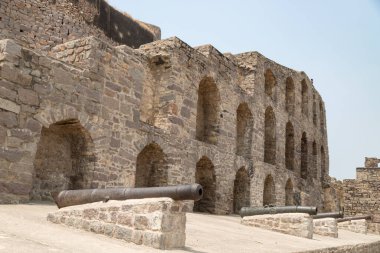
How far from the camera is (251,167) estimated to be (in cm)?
1590

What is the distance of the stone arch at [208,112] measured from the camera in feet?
47.5

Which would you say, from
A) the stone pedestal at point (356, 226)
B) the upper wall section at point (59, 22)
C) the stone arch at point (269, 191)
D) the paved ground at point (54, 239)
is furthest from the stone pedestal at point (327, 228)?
the upper wall section at point (59, 22)

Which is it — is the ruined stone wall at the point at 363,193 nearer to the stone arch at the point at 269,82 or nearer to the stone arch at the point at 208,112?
the stone arch at the point at 269,82

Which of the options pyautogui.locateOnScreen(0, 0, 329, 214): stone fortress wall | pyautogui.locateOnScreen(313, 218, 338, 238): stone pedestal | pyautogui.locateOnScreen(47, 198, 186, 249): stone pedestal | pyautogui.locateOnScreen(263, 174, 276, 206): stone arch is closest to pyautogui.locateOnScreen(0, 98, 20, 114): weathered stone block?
pyautogui.locateOnScreen(0, 0, 329, 214): stone fortress wall

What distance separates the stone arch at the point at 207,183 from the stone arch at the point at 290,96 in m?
8.89

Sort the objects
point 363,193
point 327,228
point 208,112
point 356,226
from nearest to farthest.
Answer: point 327,228, point 208,112, point 356,226, point 363,193

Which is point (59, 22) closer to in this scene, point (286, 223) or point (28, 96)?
point (28, 96)

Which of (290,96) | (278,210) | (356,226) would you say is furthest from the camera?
(290,96)

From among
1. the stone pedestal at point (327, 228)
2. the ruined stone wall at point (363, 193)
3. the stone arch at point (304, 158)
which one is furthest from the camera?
the ruined stone wall at point (363, 193)

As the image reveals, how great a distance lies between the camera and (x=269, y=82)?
19750 millimetres

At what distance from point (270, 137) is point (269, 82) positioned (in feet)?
9.16

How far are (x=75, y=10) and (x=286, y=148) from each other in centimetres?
1230

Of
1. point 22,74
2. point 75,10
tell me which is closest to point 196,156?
point 22,74

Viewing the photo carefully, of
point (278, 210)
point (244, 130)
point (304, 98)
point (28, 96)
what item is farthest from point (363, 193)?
point (28, 96)
